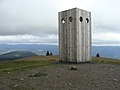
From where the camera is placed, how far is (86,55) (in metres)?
25.8

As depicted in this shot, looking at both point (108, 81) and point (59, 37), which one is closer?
point (108, 81)

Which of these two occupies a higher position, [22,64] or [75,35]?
[75,35]

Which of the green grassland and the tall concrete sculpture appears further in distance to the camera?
the tall concrete sculpture

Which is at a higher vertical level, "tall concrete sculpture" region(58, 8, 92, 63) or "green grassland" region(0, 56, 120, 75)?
"tall concrete sculpture" region(58, 8, 92, 63)

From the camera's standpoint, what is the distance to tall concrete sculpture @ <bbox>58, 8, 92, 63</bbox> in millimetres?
24531

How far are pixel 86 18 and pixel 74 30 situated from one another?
2586 millimetres

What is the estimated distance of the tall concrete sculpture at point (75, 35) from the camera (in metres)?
24.5

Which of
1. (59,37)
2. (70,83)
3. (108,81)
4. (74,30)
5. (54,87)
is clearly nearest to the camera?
(54,87)

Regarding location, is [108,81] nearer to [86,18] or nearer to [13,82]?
[13,82]

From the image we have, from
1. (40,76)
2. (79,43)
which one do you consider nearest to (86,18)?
(79,43)

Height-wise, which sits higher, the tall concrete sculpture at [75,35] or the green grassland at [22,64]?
the tall concrete sculpture at [75,35]

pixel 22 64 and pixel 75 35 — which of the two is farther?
pixel 22 64

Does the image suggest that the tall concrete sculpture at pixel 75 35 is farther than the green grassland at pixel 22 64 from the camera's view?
Yes

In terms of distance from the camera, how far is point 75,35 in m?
24.5
